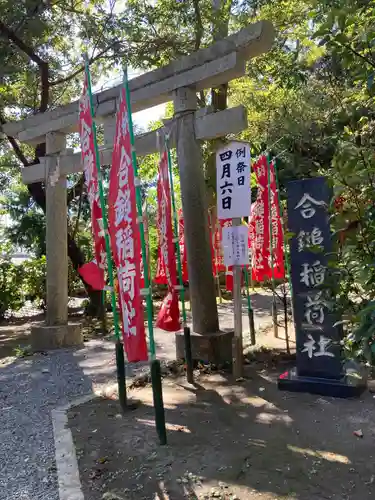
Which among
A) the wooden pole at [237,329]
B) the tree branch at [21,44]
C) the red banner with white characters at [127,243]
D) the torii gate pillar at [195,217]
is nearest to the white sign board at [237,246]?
the wooden pole at [237,329]

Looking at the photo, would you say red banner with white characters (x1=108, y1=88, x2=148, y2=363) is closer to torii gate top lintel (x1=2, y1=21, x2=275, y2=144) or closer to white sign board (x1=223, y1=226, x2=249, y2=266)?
white sign board (x1=223, y1=226, x2=249, y2=266)

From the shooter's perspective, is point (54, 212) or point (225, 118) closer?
point (225, 118)

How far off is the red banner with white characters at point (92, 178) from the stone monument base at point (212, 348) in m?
1.86

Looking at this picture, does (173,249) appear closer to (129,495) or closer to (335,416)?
(335,416)

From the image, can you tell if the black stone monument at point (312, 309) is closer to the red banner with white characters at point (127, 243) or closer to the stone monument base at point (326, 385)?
the stone monument base at point (326, 385)

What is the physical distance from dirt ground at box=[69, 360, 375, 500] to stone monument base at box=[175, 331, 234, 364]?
79 cm

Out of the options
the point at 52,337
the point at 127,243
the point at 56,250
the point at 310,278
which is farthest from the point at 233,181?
the point at 52,337

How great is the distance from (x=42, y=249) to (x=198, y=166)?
1538cm

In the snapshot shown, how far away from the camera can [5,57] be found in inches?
382

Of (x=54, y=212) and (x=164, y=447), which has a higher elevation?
(x=54, y=212)

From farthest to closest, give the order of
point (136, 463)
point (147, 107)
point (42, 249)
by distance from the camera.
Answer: point (42, 249)
point (147, 107)
point (136, 463)

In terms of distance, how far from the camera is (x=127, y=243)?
13.7 feet

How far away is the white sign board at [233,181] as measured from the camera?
577cm

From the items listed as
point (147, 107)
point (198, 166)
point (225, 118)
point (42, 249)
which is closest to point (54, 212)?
point (147, 107)
